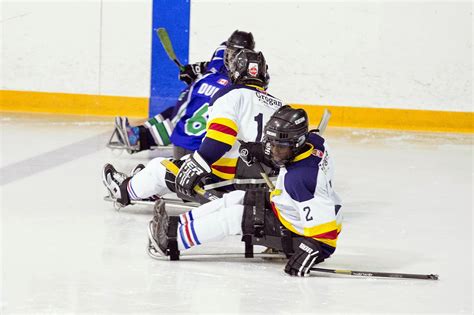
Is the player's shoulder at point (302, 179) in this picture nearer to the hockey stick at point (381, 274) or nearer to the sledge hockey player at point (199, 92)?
the hockey stick at point (381, 274)

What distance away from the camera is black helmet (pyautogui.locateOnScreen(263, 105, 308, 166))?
432 centimetres

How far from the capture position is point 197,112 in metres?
6.05

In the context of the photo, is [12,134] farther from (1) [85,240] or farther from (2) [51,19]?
(1) [85,240]

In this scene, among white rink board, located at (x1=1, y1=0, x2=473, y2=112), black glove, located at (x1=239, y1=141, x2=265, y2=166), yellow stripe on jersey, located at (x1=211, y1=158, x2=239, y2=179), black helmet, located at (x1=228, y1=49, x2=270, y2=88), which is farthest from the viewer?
white rink board, located at (x1=1, y1=0, x2=473, y2=112)

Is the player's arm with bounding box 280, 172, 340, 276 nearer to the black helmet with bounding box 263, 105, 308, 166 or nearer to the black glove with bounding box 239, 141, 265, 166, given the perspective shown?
the black helmet with bounding box 263, 105, 308, 166

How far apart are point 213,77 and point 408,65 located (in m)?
3.42

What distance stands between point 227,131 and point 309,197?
77 centimetres

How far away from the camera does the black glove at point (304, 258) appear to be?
4332 mm

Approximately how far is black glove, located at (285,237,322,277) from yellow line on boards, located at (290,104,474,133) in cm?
477

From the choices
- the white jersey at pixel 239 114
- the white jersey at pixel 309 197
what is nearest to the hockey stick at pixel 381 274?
the white jersey at pixel 309 197

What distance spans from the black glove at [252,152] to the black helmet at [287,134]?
0.31 meters

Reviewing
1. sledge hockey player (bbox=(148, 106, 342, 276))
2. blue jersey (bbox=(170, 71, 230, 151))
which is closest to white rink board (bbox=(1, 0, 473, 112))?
blue jersey (bbox=(170, 71, 230, 151))

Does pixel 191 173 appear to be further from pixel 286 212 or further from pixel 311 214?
pixel 311 214

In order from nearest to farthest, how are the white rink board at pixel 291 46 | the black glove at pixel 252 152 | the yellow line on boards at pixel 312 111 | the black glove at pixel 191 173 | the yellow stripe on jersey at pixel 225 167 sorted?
the black glove at pixel 252 152 < the black glove at pixel 191 173 < the yellow stripe on jersey at pixel 225 167 < the white rink board at pixel 291 46 < the yellow line on boards at pixel 312 111
